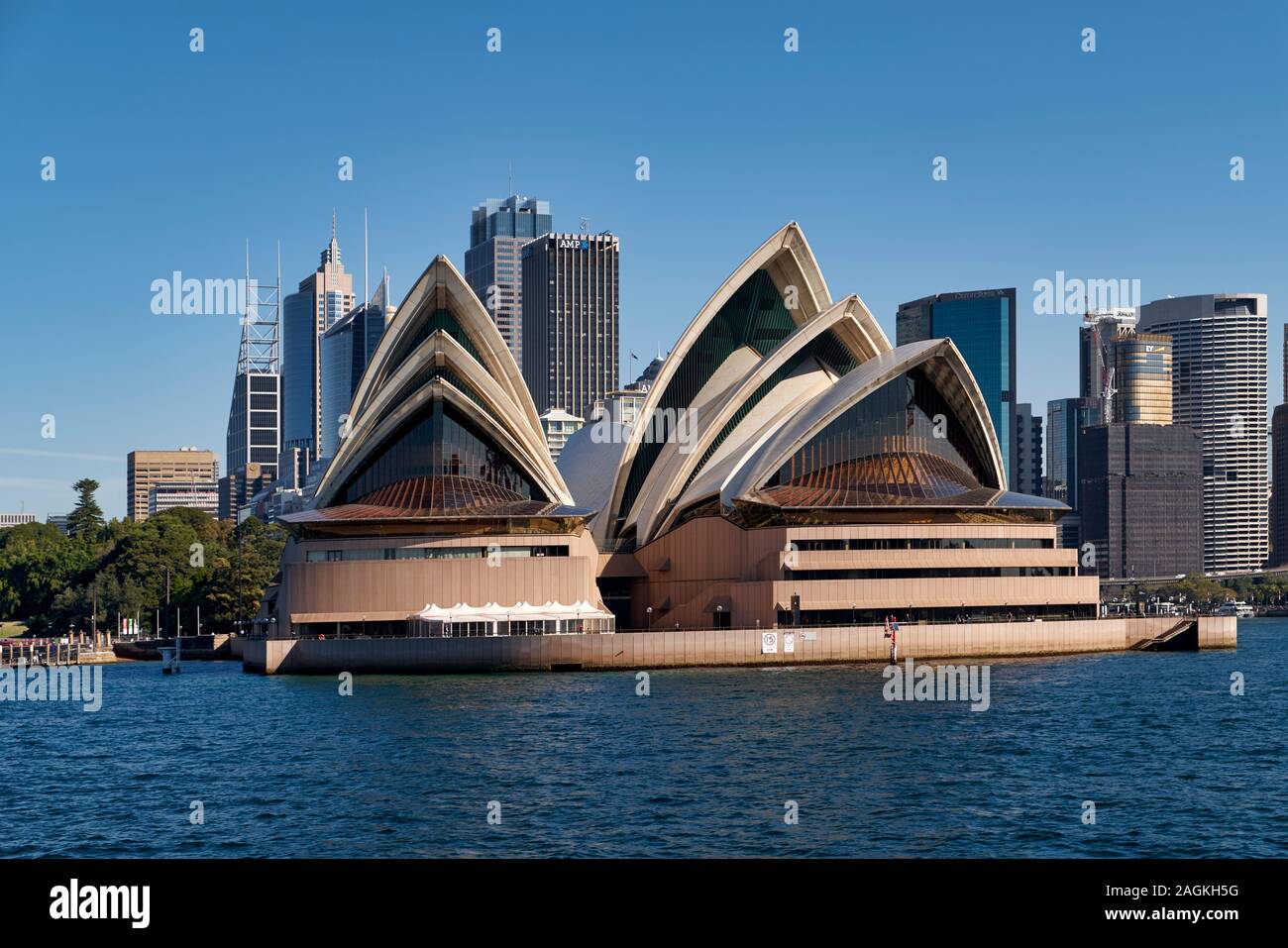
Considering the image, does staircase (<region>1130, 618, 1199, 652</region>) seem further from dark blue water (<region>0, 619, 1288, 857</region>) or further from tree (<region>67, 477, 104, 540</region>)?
tree (<region>67, 477, 104, 540</region>)

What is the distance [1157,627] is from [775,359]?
26.1 metres

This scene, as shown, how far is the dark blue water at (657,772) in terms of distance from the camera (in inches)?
1150

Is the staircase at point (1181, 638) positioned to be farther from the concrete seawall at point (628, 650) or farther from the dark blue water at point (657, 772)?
the dark blue water at point (657, 772)

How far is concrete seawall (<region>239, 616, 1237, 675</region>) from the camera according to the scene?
72.1 meters

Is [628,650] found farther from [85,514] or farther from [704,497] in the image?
[85,514]

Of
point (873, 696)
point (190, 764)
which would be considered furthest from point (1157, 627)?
point (190, 764)

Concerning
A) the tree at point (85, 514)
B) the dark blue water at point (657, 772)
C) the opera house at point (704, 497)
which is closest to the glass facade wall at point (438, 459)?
the opera house at point (704, 497)

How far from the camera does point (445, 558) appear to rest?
253ft

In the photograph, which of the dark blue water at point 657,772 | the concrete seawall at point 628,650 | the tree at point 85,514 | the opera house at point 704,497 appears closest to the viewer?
the dark blue water at point 657,772

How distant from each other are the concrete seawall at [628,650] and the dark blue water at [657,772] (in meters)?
9.15

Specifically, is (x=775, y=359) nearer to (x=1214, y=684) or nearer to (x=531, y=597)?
(x=531, y=597)

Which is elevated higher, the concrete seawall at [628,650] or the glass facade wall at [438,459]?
the glass facade wall at [438,459]

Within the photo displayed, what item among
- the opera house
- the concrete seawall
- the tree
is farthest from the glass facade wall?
the tree

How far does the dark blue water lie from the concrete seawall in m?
9.15
